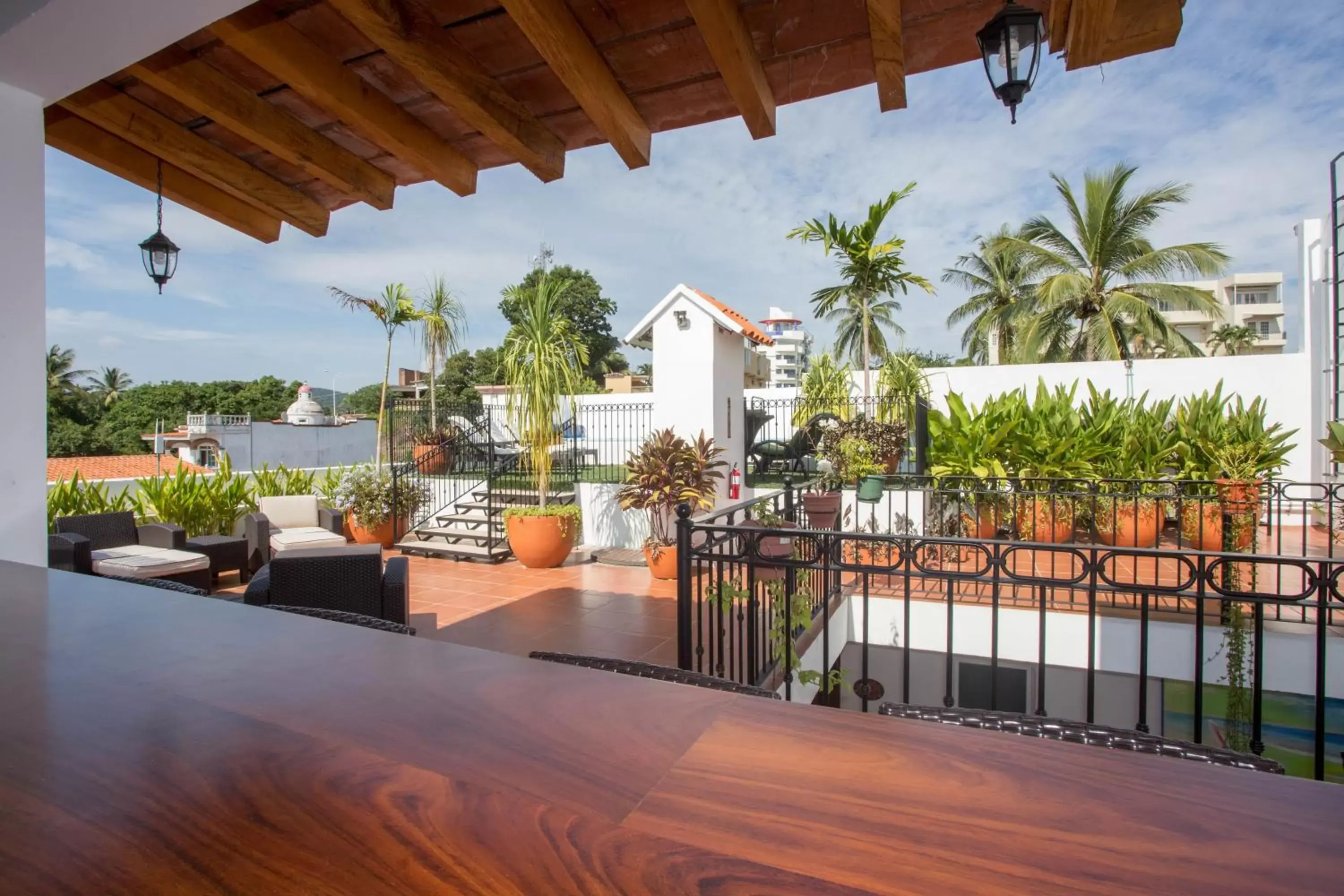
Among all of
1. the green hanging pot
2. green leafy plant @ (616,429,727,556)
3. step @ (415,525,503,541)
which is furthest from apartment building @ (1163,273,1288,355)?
step @ (415,525,503,541)

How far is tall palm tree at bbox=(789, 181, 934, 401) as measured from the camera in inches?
343

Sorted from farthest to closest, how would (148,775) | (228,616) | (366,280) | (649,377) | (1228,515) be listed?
(649,377) < (366,280) < (1228,515) < (228,616) < (148,775)

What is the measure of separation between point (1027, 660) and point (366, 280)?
10.6 m

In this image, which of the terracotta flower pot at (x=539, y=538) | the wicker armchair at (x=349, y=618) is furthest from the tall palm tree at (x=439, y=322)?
the wicker armchair at (x=349, y=618)

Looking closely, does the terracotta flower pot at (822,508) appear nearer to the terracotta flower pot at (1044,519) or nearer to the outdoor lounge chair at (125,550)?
the terracotta flower pot at (1044,519)

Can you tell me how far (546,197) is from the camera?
49.3 ft

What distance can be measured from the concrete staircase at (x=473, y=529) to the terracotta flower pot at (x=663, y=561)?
1922 millimetres

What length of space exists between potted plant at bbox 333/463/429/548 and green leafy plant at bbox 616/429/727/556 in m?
3.27

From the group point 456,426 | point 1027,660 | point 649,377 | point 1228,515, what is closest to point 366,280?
point 456,426

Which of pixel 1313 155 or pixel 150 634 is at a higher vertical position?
pixel 1313 155

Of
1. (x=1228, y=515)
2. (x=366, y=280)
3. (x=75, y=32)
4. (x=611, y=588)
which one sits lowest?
(x=611, y=588)

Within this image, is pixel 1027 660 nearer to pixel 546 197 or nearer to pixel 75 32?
pixel 75 32

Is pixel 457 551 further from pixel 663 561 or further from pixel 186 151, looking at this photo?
pixel 186 151

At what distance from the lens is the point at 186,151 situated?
8.36ft
